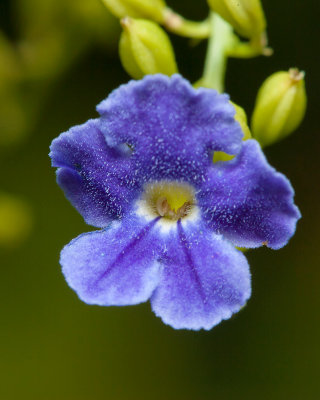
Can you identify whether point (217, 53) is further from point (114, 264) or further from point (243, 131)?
point (114, 264)

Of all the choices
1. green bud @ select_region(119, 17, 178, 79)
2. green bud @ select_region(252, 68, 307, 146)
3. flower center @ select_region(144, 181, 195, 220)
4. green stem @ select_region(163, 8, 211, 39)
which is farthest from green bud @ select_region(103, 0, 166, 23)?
flower center @ select_region(144, 181, 195, 220)

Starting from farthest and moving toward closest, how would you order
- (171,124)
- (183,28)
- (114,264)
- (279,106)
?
(183,28) < (279,106) < (114,264) < (171,124)

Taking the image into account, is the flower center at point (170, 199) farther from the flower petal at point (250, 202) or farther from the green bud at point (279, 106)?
the green bud at point (279, 106)

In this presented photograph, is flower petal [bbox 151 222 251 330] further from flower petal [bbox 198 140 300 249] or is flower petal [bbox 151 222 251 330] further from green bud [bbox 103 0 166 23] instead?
green bud [bbox 103 0 166 23]

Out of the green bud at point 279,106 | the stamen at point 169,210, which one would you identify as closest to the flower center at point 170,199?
the stamen at point 169,210

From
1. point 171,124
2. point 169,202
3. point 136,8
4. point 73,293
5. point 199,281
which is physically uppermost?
point 136,8

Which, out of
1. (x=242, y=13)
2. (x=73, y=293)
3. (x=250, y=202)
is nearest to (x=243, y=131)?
(x=250, y=202)
